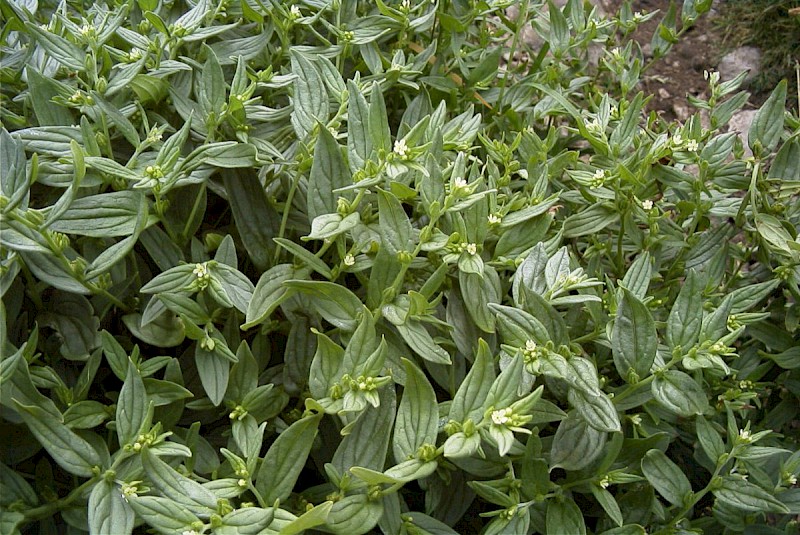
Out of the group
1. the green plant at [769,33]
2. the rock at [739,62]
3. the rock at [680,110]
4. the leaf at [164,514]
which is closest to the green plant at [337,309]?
the leaf at [164,514]

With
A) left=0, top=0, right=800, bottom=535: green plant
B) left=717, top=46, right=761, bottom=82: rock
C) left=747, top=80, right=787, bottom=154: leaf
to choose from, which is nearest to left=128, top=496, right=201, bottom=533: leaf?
left=0, top=0, right=800, bottom=535: green plant

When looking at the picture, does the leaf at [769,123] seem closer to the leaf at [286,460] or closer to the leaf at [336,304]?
the leaf at [336,304]

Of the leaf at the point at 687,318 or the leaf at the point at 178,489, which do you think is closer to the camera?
the leaf at the point at 178,489

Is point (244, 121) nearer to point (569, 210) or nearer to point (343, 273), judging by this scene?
point (343, 273)

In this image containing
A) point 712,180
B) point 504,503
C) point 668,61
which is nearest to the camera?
point 504,503

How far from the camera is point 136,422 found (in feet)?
5.27

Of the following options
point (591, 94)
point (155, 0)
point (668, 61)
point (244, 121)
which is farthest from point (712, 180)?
point (668, 61)

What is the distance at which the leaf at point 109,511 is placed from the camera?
4.82 ft

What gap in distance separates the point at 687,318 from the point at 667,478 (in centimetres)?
42

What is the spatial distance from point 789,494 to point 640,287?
0.72 metres

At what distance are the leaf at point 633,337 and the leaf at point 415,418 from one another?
1.52ft

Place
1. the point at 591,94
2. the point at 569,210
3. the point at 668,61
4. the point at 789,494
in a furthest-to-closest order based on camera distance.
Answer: the point at 668,61 < the point at 591,94 < the point at 569,210 < the point at 789,494

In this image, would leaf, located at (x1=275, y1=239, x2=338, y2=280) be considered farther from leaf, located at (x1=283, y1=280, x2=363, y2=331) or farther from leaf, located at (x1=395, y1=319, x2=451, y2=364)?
leaf, located at (x1=395, y1=319, x2=451, y2=364)

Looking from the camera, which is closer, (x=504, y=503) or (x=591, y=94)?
(x=504, y=503)
